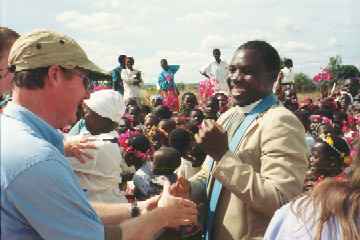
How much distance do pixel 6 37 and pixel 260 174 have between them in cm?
149

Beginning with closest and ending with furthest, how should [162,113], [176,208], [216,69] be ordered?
[176,208] < [162,113] < [216,69]

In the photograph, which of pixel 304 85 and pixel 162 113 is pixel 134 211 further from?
pixel 304 85

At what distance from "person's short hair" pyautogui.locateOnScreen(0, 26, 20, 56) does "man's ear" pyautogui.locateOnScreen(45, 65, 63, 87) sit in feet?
3.30

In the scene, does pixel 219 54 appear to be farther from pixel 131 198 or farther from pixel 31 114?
pixel 31 114

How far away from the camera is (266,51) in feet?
9.11

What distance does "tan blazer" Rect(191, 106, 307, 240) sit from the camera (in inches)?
94.4

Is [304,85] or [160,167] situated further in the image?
[304,85]

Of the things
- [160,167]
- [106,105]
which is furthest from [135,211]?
[160,167]

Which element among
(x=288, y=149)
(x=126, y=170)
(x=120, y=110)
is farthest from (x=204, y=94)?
(x=288, y=149)

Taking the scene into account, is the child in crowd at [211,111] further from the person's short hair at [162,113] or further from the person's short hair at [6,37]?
the person's short hair at [6,37]

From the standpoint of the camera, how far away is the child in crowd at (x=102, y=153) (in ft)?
11.0

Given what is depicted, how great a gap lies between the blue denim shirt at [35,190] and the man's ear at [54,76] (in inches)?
7.1

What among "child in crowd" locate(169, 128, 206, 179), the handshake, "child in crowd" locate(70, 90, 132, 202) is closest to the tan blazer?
the handshake

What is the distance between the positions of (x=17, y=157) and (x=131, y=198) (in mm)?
3276
